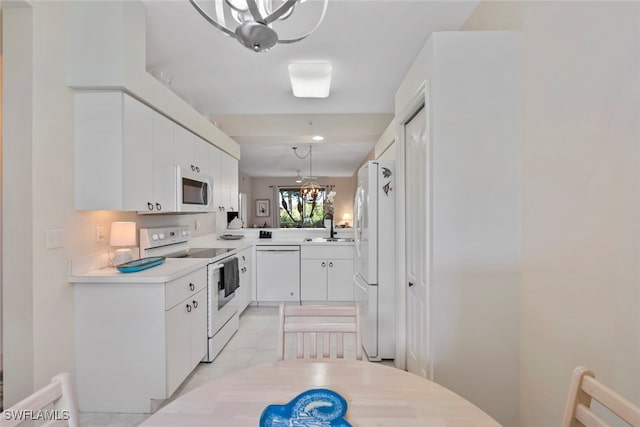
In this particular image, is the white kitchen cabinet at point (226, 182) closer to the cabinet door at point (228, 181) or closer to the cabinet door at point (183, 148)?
the cabinet door at point (228, 181)

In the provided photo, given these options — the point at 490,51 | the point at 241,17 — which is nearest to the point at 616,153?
the point at 490,51

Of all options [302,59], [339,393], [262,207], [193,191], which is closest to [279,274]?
[193,191]

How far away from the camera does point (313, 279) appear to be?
4230 mm

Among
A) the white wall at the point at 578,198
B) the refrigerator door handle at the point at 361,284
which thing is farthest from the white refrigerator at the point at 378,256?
the white wall at the point at 578,198

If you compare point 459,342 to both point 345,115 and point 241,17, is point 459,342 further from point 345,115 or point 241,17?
point 345,115

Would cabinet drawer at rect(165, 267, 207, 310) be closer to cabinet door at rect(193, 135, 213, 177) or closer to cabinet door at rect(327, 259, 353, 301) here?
cabinet door at rect(193, 135, 213, 177)

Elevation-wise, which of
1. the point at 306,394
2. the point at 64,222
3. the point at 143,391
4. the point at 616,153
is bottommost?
the point at 143,391

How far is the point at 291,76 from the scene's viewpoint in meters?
2.80

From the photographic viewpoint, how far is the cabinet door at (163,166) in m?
2.27

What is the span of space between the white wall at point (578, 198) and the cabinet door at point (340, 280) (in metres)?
2.71

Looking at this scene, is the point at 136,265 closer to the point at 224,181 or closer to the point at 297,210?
the point at 224,181

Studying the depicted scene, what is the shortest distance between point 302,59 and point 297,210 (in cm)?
779

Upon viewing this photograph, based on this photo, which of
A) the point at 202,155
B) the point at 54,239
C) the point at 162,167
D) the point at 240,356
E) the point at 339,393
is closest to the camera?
the point at 339,393

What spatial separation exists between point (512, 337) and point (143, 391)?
2.14 m
